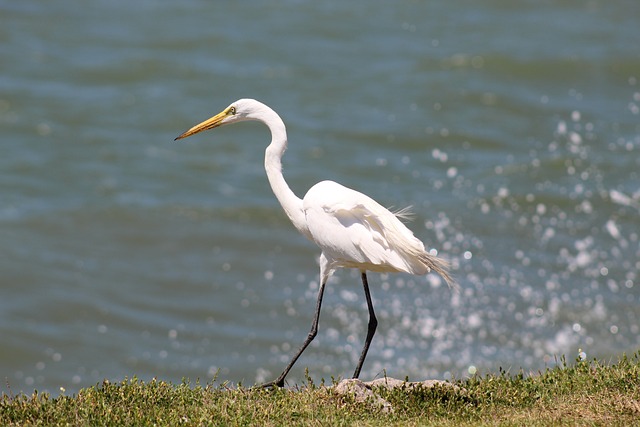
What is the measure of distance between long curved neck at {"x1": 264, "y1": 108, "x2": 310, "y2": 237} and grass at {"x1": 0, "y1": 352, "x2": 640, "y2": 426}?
54.1 inches

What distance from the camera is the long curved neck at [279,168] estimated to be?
22.5 feet

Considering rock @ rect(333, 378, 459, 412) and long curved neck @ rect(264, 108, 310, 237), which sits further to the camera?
long curved neck @ rect(264, 108, 310, 237)

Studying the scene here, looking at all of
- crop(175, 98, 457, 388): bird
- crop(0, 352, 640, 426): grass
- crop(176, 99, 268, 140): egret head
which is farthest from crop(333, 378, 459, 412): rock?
crop(176, 99, 268, 140): egret head

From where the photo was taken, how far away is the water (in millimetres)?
11266

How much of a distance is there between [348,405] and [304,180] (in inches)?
360

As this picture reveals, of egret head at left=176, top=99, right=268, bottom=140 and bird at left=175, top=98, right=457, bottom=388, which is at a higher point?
egret head at left=176, top=99, right=268, bottom=140

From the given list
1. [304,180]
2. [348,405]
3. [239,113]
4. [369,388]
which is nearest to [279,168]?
[239,113]

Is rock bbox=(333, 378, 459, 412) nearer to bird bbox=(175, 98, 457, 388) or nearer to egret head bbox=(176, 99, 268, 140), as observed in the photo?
bird bbox=(175, 98, 457, 388)

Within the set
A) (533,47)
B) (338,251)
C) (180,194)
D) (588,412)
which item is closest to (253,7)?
(533,47)

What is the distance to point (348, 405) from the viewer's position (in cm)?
559

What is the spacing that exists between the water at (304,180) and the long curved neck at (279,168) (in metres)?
3.98

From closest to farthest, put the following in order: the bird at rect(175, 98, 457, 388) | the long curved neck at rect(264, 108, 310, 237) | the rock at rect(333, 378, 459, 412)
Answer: the rock at rect(333, 378, 459, 412) → the bird at rect(175, 98, 457, 388) → the long curved neck at rect(264, 108, 310, 237)

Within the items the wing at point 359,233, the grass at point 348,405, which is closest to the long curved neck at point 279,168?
the wing at point 359,233

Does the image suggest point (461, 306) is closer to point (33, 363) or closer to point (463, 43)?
point (33, 363)
